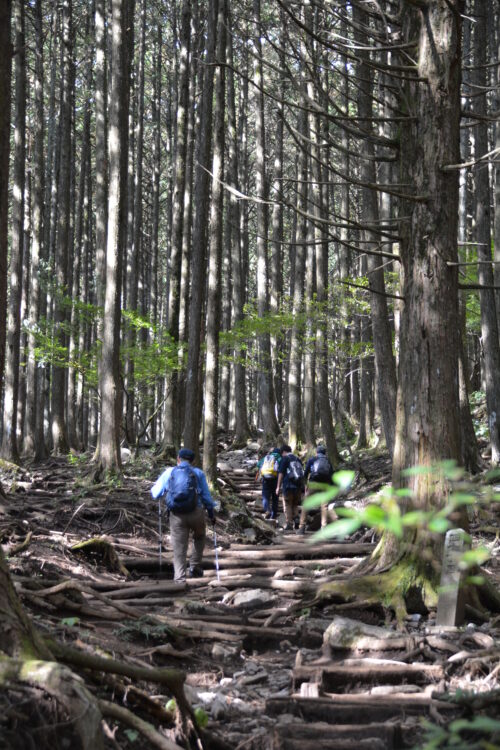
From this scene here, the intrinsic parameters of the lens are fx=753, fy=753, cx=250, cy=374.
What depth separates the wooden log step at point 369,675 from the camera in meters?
5.61

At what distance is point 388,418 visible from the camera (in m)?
14.6

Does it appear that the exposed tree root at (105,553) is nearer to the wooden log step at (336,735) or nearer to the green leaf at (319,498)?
the wooden log step at (336,735)

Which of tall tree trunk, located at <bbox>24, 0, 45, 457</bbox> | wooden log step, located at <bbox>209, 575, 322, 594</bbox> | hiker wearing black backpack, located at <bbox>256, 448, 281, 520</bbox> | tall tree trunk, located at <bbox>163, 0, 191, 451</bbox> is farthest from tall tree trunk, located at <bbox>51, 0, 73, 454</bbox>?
wooden log step, located at <bbox>209, 575, 322, 594</bbox>

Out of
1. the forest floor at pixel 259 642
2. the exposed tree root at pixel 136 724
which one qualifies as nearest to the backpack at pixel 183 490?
the forest floor at pixel 259 642

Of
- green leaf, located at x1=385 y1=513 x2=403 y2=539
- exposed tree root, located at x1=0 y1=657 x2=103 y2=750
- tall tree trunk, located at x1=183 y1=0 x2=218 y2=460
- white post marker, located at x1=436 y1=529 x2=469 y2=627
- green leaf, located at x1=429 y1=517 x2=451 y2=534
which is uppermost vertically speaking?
tall tree trunk, located at x1=183 y1=0 x2=218 y2=460

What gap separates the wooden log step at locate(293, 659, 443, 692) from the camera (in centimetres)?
561

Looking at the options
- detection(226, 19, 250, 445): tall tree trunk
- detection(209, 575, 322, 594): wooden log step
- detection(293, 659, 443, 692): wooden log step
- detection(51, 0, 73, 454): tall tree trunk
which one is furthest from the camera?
detection(226, 19, 250, 445): tall tree trunk

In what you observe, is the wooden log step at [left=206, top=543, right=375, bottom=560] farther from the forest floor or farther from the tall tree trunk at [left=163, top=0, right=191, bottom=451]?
the tall tree trunk at [left=163, top=0, right=191, bottom=451]

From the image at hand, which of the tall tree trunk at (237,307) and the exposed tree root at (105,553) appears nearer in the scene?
the exposed tree root at (105,553)

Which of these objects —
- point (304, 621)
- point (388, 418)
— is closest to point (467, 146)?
point (388, 418)

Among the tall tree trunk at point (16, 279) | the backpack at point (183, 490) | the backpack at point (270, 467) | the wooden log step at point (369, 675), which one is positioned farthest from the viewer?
the tall tree trunk at point (16, 279)

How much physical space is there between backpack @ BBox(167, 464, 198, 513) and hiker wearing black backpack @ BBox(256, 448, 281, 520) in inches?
211

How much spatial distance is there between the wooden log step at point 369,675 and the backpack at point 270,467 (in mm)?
9173

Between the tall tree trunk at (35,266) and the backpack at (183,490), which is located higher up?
the tall tree trunk at (35,266)
